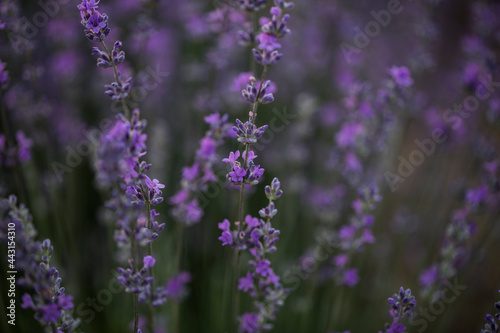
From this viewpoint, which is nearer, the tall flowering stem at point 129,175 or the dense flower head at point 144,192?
the tall flowering stem at point 129,175

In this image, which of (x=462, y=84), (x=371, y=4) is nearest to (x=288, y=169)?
(x=462, y=84)

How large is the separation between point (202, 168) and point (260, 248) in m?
0.55

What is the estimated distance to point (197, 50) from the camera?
128 inches

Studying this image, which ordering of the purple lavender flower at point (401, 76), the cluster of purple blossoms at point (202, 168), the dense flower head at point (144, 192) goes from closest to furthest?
the dense flower head at point (144, 192), the cluster of purple blossoms at point (202, 168), the purple lavender flower at point (401, 76)

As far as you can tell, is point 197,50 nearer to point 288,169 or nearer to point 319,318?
point 288,169

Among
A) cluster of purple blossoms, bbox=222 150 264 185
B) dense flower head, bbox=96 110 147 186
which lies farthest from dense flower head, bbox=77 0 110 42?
cluster of purple blossoms, bbox=222 150 264 185

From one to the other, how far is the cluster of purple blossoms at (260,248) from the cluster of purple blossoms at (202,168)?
0.35 m

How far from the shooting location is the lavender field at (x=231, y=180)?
1417 millimetres

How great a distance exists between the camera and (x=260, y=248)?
143 centimetres

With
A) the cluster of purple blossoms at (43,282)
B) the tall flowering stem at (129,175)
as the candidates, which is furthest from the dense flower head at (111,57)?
the cluster of purple blossoms at (43,282)

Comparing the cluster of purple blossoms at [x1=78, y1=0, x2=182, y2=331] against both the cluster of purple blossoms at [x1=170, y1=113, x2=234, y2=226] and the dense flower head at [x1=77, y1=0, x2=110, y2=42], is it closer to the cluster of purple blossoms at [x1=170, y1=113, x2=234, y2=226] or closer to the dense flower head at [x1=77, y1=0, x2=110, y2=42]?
the dense flower head at [x1=77, y1=0, x2=110, y2=42]

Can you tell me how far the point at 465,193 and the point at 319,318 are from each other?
4.04 feet

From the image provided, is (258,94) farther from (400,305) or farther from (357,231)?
(357,231)

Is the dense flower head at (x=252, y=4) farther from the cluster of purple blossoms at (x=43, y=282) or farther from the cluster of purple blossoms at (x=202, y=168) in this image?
the cluster of purple blossoms at (x=43, y=282)
